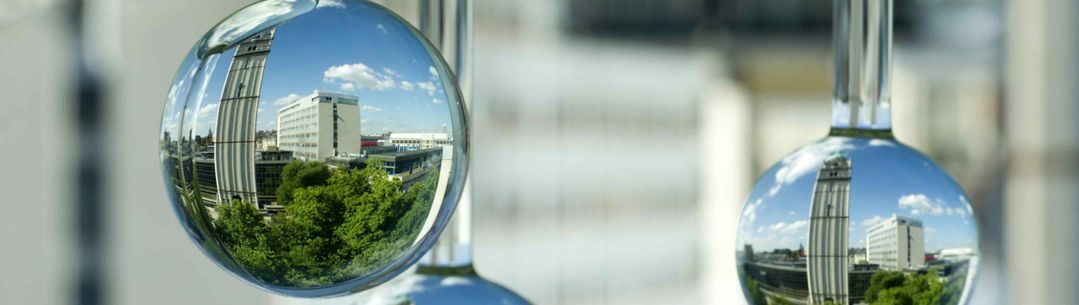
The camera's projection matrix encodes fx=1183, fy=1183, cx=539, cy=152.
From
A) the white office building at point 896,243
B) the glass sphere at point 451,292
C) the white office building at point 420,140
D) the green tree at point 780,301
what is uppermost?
the white office building at point 420,140

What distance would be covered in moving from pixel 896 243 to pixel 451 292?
10 centimetres

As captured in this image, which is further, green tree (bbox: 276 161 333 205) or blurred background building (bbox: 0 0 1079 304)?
blurred background building (bbox: 0 0 1079 304)

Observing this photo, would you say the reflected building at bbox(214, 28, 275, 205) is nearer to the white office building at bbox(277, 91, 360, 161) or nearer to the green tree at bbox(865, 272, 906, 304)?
the white office building at bbox(277, 91, 360, 161)

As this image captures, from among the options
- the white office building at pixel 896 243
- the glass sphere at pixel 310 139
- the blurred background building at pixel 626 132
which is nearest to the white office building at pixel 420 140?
the glass sphere at pixel 310 139

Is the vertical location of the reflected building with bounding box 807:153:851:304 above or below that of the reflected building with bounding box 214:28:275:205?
below

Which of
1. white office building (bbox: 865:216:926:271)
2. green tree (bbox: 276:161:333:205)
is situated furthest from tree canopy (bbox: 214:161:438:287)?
white office building (bbox: 865:216:926:271)

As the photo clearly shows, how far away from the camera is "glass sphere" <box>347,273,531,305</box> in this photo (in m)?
0.26

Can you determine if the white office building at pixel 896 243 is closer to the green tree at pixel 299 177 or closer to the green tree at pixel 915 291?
the green tree at pixel 915 291

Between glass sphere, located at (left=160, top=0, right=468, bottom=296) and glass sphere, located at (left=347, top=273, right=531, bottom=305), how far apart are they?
0.16 feet

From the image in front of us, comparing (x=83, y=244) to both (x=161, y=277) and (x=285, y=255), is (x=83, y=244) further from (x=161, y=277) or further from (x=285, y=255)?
(x=285, y=255)

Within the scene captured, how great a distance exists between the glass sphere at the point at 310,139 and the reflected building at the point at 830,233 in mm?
87

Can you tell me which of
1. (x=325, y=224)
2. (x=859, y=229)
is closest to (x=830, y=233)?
(x=859, y=229)

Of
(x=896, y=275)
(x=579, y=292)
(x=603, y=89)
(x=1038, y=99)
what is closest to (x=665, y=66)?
(x=603, y=89)

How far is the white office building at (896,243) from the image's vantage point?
0.83ft
